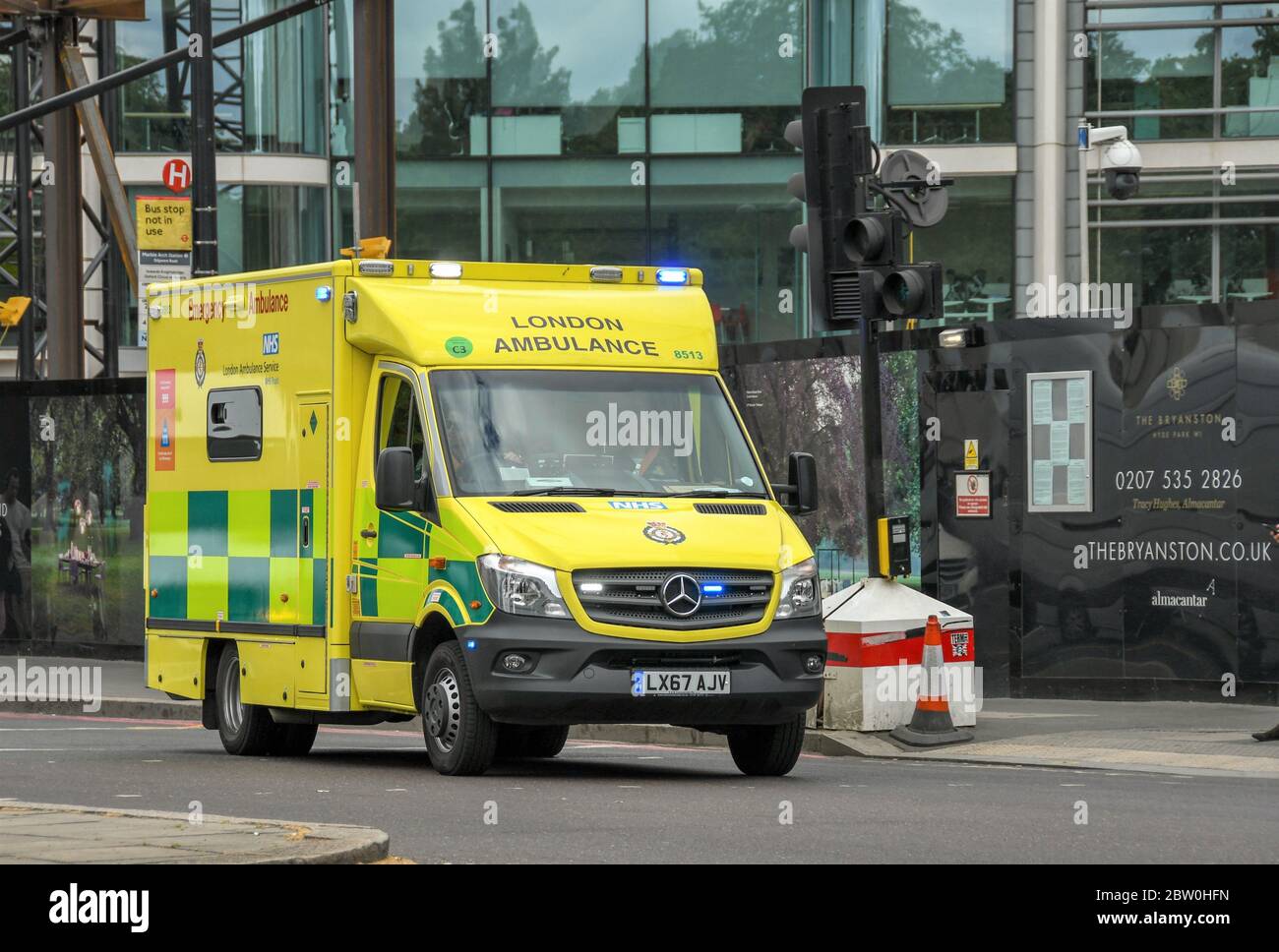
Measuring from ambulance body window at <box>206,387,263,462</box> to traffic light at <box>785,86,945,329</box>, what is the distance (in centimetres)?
386

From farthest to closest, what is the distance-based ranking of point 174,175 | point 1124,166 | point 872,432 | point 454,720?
1. point 174,175
2. point 1124,166
3. point 872,432
4. point 454,720

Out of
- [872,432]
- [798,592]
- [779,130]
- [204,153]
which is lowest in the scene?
[798,592]

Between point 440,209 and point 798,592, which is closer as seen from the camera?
point 798,592

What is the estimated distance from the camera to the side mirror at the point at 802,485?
13969 mm

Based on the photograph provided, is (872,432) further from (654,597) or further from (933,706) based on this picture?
(654,597)

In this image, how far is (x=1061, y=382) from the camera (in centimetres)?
1941

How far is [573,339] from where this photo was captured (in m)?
13.8

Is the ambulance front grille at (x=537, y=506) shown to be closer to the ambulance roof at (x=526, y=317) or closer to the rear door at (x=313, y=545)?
the ambulance roof at (x=526, y=317)

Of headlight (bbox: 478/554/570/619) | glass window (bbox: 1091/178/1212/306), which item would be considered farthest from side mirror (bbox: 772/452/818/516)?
glass window (bbox: 1091/178/1212/306)

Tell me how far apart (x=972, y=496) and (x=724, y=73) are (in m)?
A: 16.6

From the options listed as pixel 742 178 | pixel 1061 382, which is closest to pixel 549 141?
pixel 742 178

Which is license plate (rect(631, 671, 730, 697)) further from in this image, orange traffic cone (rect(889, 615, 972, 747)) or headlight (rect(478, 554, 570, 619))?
orange traffic cone (rect(889, 615, 972, 747))

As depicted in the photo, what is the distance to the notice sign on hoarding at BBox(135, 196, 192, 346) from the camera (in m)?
22.2

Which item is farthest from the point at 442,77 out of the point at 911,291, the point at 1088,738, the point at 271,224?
the point at 1088,738
